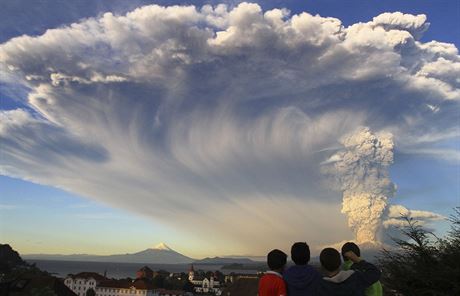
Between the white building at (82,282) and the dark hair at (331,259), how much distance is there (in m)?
123

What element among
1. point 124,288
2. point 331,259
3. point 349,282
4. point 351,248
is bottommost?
point 124,288

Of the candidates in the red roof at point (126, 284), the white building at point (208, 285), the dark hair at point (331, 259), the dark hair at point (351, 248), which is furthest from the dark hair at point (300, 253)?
the white building at point (208, 285)

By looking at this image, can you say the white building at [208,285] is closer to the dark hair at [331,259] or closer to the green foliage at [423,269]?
the green foliage at [423,269]

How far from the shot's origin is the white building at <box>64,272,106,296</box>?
114 m

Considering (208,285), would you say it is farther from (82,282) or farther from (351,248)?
(351,248)

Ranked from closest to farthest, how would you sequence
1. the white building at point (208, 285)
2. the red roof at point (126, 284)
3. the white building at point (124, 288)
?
the white building at point (124, 288) → the red roof at point (126, 284) → the white building at point (208, 285)

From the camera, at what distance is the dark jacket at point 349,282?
14.0ft

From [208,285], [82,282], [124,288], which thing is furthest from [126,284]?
[208,285]

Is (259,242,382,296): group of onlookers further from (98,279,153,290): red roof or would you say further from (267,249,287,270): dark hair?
(98,279,153,290): red roof

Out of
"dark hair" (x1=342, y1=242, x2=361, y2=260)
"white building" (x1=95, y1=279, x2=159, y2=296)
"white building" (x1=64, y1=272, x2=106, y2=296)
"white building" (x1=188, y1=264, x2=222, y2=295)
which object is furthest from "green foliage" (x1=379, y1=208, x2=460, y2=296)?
"white building" (x1=188, y1=264, x2=222, y2=295)

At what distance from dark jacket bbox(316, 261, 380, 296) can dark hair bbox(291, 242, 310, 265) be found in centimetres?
33

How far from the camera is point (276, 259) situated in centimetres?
479

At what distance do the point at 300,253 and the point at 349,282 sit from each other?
2.00ft

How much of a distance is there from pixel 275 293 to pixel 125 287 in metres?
116
